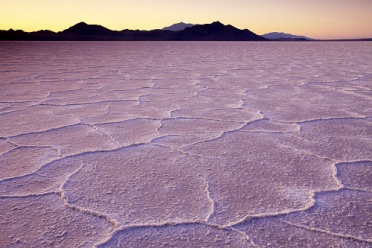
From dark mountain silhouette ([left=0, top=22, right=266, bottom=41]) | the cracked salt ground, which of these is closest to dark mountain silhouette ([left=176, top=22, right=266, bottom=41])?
dark mountain silhouette ([left=0, top=22, right=266, bottom=41])

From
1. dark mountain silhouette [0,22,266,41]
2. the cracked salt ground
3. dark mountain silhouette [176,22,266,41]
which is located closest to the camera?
the cracked salt ground

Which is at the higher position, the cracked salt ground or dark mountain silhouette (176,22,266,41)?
the cracked salt ground

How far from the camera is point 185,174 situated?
110 centimetres

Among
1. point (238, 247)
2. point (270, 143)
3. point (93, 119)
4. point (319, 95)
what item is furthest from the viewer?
point (319, 95)

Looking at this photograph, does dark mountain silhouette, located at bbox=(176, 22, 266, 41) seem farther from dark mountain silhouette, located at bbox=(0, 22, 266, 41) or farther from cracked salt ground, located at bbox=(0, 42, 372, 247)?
cracked salt ground, located at bbox=(0, 42, 372, 247)

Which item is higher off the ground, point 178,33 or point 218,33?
point 178,33

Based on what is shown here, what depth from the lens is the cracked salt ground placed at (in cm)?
79

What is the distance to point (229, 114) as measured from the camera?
188 cm

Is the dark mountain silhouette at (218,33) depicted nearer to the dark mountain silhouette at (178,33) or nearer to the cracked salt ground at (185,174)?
the dark mountain silhouette at (178,33)

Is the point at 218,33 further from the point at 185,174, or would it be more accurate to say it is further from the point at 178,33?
the point at 185,174

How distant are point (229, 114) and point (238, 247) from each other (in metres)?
1.20

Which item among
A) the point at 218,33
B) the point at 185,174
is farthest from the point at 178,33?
the point at 185,174

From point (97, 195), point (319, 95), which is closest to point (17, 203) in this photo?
point (97, 195)

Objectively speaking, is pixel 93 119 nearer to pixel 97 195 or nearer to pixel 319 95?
pixel 97 195
